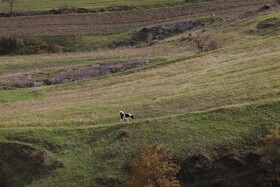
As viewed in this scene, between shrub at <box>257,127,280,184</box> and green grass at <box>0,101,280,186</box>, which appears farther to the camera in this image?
green grass at <box>0,101,280,186</box>

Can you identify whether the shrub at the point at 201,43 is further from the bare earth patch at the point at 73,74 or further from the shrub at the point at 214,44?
the bare earth patch at the point at 73,74

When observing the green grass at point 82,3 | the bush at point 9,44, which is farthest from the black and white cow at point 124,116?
the green grass at point 82,3

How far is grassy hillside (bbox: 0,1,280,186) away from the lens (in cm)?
4416

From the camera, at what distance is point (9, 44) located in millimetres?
94062

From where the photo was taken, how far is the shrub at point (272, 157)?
132 feet

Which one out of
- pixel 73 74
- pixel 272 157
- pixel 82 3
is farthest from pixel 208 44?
pixel 82 3

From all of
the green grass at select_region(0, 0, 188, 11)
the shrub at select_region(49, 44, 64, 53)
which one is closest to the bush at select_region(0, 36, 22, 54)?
the shrub at select_region(49, 44, 64, 53)

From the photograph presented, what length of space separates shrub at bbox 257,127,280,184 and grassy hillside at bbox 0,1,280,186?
2.63 meters

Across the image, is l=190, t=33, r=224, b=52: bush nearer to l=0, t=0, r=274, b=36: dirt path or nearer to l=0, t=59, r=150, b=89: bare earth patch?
l=0, t=59, r=150, b=89: bare earth patch

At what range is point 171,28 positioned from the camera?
95.9m

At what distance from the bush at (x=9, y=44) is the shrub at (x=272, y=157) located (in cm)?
6506

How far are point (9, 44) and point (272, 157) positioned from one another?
221 ft

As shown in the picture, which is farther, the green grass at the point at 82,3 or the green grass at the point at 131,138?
the green grass at the point at 82,3

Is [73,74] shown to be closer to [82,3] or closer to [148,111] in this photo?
[148,111]
